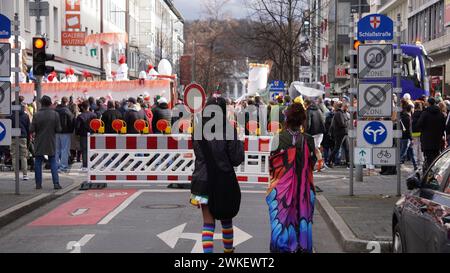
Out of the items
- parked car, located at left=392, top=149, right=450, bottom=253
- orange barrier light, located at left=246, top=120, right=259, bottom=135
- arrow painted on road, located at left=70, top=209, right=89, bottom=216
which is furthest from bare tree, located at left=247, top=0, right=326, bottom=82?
parked car, located at left=392, top=149, right=450, bottom=253

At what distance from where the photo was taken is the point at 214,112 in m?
8.15

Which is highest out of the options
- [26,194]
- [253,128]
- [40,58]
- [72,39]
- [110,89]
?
→ [72,39]

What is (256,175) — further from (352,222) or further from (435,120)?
(352,222)

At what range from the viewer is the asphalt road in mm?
9656

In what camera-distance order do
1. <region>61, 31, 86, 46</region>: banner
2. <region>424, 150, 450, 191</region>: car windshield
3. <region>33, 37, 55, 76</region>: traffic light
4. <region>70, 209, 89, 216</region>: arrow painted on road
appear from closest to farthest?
1. <region>424, 150, 450, 191</region>: car windshield
2. <region>70, 209, 89, 216</region>: arrow painted on road
3. <region>33, 37, 55, 76</region>: traffic light
4. <region>61, 31, 86, 46</region>: banner

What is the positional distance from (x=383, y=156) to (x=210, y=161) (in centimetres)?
654

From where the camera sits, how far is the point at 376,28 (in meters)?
14.3

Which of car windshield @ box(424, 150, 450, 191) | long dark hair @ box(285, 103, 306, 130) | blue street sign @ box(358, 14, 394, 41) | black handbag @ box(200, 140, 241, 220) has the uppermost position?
blue street sign @ box(358, 14, 394, 41)

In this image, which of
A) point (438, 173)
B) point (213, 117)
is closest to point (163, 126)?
point (213, 117)

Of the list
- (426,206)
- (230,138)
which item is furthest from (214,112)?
(426,206)

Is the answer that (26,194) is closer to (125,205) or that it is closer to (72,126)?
(125,205)

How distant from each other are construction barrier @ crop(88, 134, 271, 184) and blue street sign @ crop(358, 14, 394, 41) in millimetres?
3370

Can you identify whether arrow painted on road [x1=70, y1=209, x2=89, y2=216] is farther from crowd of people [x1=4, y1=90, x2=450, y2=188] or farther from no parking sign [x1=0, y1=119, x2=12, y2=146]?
crowd of people [x1=4, y1=90, x2=450, y2=188]
